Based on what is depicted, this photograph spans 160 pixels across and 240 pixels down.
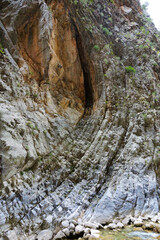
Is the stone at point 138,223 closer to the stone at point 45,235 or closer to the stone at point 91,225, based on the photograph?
the stone at point 91,225

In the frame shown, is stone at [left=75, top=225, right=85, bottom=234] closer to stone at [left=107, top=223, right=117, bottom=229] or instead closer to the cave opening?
stone at [left=107, top=223, right=117, bottom=229]

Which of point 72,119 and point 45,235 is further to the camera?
point 72,119

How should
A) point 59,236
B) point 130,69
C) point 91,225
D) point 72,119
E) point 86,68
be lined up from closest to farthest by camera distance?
point 59,236 → point 91,225 → point 72,119 → point 86,68 → point 130,69

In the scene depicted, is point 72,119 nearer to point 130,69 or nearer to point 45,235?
point 45,235

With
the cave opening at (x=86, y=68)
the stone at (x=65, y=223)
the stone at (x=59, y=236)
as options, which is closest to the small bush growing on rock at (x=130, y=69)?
the cave opening at (x=86, y=68)

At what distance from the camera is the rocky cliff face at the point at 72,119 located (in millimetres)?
5203

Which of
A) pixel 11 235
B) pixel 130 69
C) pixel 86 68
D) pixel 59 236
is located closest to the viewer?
pixel 11 235

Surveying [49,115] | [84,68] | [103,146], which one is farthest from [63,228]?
[84,68]

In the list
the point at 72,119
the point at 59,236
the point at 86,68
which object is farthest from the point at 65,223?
the point at 86,68

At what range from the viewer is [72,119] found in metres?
8.70

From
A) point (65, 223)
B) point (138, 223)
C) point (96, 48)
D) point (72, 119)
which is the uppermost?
point (96, 48)

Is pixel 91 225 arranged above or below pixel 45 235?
above

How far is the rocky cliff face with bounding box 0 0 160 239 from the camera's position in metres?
5.20

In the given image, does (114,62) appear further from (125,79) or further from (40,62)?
(40,62)
